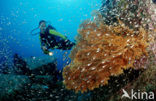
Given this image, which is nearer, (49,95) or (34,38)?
(49,95)

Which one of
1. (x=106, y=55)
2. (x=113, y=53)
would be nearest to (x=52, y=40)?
(x=106, y=55)

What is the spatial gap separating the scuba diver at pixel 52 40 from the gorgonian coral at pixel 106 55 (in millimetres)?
3295

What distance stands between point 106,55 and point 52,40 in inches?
180

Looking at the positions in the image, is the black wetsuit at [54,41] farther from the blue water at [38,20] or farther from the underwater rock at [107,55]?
the blue water at [38,20]

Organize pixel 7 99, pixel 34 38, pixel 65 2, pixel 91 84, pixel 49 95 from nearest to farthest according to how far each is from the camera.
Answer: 1. pixel 91 84
2. pixel 7 99
3. pixel 49 95
4. pixel 65 2
5. pixel 34 38

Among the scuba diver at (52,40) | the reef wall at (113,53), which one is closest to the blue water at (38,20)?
the scuba diver at (52,40)

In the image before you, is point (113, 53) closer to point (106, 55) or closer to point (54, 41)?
point (106, 55)

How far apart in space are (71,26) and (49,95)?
113344 mm

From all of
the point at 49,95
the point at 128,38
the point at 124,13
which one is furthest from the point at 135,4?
the point at 49,95

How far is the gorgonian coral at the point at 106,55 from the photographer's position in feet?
11.5

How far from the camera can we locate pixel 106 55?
12.1 ft

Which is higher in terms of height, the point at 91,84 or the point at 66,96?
the point at 66,96

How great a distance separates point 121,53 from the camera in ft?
11.4

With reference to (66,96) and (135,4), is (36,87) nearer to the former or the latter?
(66,96)
